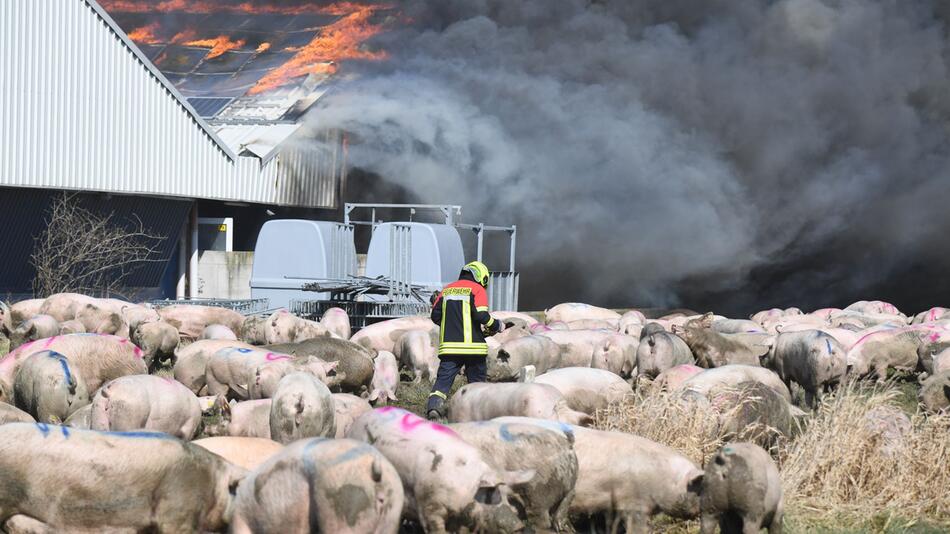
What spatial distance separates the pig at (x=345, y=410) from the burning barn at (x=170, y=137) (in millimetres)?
18533

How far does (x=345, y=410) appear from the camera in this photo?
1157 centimetres

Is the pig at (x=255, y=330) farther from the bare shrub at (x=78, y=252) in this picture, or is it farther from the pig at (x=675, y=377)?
the pig at (x=675, y=377)

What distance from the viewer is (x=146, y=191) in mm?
30266

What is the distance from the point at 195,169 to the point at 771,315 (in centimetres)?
1569

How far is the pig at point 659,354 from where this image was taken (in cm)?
1664

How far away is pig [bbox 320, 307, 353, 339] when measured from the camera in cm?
2227

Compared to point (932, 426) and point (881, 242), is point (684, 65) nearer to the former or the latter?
point (881, 242)

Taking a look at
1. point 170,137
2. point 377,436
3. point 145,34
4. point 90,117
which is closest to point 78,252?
point 90,117

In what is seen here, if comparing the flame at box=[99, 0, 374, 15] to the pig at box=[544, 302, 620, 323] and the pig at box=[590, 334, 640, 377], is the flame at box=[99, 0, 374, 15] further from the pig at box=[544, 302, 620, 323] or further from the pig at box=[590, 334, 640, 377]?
the pig at box=[590, 334, 640, 377]

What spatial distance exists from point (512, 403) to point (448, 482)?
3.17 m

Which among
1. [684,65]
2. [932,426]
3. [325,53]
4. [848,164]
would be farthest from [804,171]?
[932,426]

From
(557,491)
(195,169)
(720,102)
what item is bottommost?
(557,491)

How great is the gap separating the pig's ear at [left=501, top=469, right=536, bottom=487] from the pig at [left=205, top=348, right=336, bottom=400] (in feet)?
19.6

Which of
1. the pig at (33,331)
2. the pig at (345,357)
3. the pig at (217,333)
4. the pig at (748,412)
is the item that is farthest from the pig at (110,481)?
the pig at (33,331)
